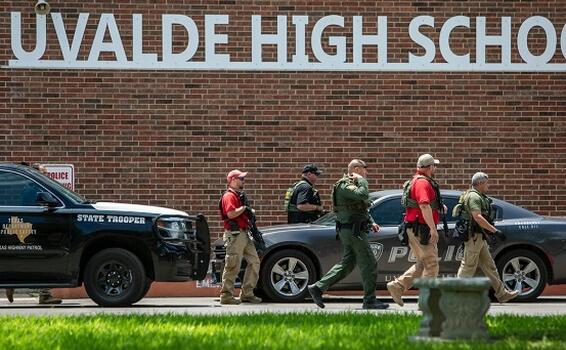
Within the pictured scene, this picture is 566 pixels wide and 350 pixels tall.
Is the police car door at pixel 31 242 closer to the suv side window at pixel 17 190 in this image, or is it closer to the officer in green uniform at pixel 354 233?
the suv side window at pixel 17 190

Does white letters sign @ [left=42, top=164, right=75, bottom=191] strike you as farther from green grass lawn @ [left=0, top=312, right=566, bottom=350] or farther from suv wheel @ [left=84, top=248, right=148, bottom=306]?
green grass lawn @ [left=0, top=312, right=566, bottom=350]

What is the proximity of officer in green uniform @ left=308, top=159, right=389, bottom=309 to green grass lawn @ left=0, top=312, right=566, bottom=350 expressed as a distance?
6.55 ft

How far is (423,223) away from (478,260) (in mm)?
1302

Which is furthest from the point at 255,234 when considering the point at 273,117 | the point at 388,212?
the point at 273,117

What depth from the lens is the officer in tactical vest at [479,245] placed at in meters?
15.4

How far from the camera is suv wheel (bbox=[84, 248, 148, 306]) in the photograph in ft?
49.8

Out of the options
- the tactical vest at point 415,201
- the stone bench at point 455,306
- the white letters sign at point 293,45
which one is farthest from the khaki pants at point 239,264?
the stone bench at point 455,306

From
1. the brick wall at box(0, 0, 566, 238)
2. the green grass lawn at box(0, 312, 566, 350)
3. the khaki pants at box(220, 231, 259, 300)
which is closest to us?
the green grass lawn at box(0, 312, 566, 350)

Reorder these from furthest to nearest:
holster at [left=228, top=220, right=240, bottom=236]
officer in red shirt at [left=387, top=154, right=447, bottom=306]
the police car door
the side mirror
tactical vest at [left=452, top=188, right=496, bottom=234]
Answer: holster at [left=228, top=220, right=240, bottom=236] < tactical vest at [left=452, top=188, right=496, bottom=234] < the side mirror < the police car door < officer in red shirt at [left=387, top=154, right=447, bottom=306]

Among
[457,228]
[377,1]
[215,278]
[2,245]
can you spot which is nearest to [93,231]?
[2,245]

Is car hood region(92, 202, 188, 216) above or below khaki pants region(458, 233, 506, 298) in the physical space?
above

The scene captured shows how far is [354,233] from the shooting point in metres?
14.8

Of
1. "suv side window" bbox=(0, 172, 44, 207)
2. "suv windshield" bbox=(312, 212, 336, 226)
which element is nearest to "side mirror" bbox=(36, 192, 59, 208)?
"suv side window" bbox=(0, 172, 44, 207)

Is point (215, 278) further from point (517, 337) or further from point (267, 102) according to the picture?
point (517, 337)
